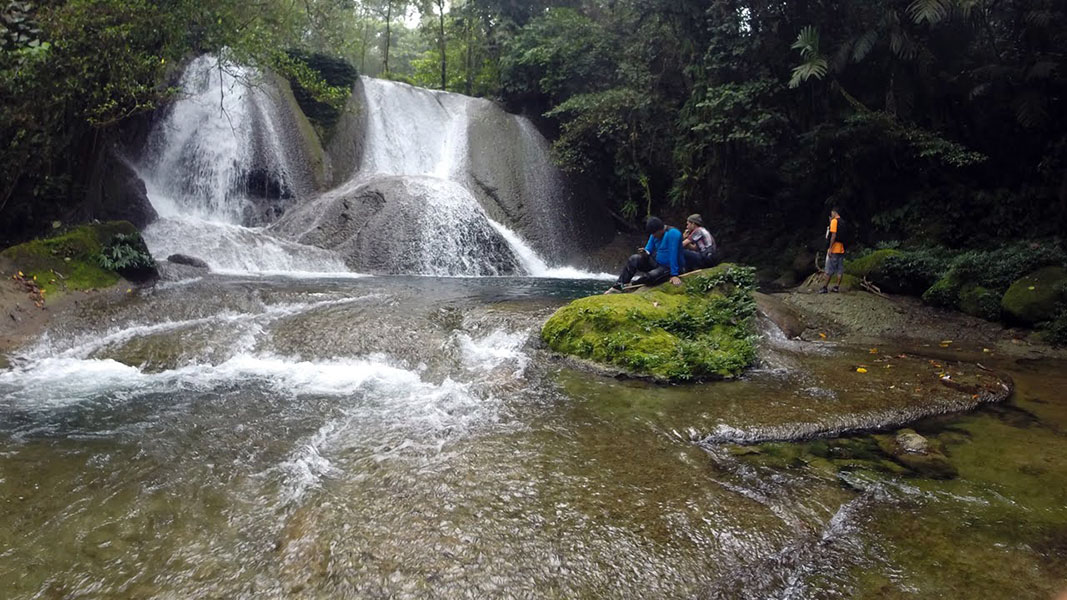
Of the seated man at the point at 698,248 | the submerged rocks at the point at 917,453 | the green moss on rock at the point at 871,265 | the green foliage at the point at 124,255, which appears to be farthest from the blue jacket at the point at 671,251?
the green foliage at the point at 124,255

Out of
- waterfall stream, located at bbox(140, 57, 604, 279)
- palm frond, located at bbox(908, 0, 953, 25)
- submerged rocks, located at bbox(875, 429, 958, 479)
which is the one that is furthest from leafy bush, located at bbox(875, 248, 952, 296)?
waterfall stream, located at bbox(140, 57, 604, 279)

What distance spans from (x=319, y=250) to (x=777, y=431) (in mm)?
11634

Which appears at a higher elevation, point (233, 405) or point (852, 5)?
point (852, 5)

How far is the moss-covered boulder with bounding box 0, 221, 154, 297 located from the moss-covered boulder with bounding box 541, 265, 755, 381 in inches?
282

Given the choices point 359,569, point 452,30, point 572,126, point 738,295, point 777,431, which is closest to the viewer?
point 359,569

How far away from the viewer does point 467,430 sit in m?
4.87

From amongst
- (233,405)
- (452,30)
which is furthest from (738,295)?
(452,30)

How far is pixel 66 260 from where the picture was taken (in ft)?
30.2

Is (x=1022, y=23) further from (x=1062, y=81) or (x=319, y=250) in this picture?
(x=319, y=250)

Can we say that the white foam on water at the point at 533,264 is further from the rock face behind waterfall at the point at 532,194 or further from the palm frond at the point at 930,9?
the palm frond at the point at 930,9

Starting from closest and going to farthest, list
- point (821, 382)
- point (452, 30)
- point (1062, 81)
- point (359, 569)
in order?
point (359, 569)
point (821, 382)
point (1062, 81)
point (452, 30)

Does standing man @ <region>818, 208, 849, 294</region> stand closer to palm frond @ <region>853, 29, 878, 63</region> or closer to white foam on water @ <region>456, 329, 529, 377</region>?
palm frond @ <region>853, 29, 878, 63</region>

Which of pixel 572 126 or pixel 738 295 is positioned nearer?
pixel 738 295

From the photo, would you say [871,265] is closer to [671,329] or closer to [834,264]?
[834,264]
